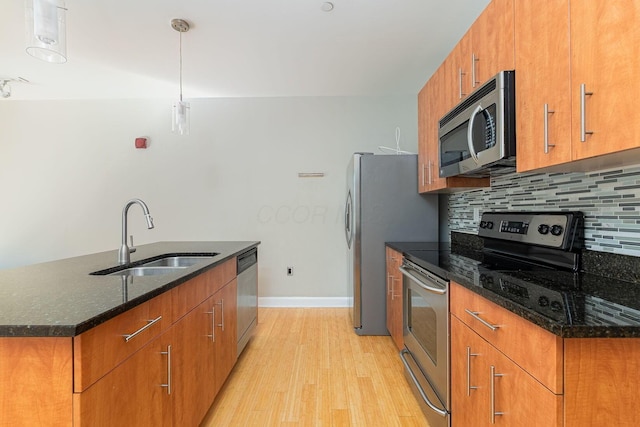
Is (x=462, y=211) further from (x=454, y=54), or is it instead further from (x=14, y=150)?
(x=14, y=150)

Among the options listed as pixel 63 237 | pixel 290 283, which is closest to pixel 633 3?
pixel 290 283

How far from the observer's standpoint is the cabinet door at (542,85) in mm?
1019

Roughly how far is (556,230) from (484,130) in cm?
57

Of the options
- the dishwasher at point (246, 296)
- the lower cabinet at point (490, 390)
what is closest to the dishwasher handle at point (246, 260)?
the dishwasher at point (246, 296)

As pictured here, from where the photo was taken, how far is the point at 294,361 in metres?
2.36

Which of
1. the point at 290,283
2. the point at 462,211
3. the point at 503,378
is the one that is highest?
the point at 462,211

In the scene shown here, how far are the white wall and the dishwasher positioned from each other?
111 centimetres

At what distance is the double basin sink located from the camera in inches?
62.1

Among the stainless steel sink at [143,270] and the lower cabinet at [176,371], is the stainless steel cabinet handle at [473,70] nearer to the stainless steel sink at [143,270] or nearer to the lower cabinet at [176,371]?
the lower cabinet at [176,371]

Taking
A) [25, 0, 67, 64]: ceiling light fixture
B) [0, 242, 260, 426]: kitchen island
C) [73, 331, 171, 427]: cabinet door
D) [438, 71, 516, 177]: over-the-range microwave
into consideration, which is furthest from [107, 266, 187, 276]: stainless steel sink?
[438, 71, 516, 177]: over-the-range microwave

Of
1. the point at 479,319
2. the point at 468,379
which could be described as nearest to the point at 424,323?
the point at 468,379

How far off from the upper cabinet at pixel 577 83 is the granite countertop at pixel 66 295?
1.49m

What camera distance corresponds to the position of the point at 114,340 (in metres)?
0.91

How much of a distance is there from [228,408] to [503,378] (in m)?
1.52
